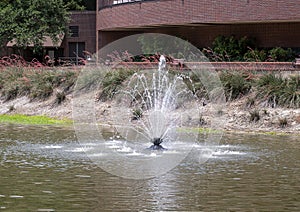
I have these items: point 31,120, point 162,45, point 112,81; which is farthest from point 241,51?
point 31,120

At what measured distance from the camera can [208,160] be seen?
60.6 feet

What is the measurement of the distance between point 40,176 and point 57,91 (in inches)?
712

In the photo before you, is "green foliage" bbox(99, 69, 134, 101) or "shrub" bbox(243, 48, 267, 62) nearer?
"green foliage" bbox(99, 69, 134, 101)

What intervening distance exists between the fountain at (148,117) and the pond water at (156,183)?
0.82 m

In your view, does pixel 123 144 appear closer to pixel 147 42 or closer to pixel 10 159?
pixel 10 159

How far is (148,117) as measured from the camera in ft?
91.5

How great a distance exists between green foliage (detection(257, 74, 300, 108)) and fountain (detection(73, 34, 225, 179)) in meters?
1.52

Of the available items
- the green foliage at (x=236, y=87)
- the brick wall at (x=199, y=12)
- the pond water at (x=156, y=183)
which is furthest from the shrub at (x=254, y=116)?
the brick wall at (x=199, y=12)

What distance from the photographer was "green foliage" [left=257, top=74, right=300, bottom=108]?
26.7m

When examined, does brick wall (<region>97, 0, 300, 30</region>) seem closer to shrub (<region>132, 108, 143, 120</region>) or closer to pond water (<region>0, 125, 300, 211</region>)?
shrub (<region>132, 108, 143, 120</region>)

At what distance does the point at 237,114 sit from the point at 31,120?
7.65 metres

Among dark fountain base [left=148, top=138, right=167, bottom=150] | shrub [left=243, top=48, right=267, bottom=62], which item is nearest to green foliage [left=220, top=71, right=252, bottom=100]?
dark fountain base [left=148, top=138, right=167, bottom=150]

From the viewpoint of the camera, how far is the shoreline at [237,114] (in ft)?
84.7

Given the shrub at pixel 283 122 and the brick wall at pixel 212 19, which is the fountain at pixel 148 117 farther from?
the brick wall at pixel 212 19
